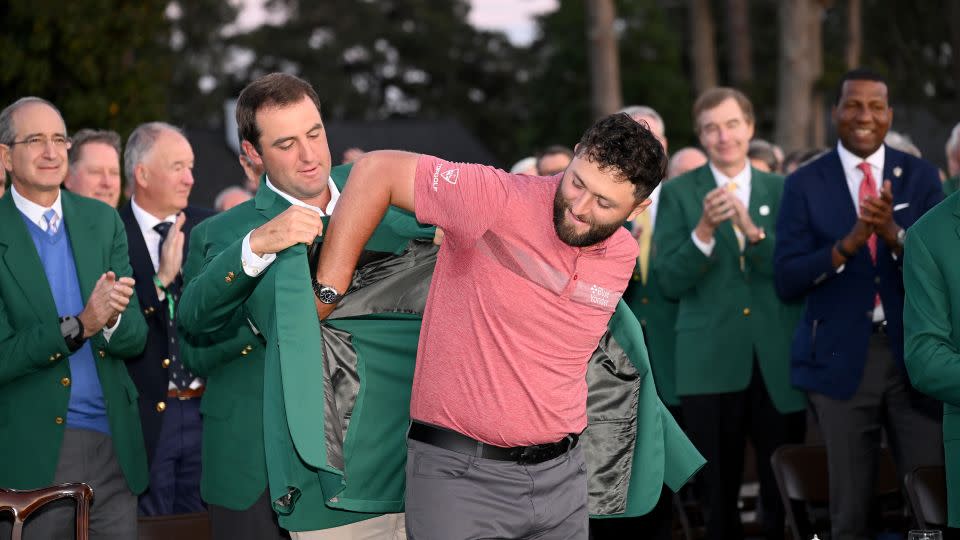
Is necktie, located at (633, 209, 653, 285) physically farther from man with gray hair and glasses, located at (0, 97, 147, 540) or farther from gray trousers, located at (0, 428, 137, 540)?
gray trousers, located at (0, 428, 137, 540)

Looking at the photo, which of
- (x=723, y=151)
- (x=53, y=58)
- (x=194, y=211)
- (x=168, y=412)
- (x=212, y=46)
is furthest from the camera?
(x=212, y=46)

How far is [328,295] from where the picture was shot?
3865mm

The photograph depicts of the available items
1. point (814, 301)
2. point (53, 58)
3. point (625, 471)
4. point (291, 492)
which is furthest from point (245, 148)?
point (53, 58)

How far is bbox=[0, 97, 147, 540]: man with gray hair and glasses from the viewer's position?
205 inches

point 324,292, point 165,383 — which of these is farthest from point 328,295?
point 165,383

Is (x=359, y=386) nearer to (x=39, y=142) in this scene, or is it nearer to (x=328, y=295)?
(x=328, y=295)

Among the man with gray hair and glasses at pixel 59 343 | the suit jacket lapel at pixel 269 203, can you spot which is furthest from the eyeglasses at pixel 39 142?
the suit jacket lapel at pixel 269 203

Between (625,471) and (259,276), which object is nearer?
(259,276)

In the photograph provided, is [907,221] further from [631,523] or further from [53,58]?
[53,58]

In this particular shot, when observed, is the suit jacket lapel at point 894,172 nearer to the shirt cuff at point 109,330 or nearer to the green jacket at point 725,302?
the green jacket at point 725,302

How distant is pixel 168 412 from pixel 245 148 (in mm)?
2052

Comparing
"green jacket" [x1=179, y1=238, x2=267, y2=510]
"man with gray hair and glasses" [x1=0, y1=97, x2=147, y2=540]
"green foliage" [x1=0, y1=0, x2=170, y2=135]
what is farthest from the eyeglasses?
"green foliage" [x1=0, y1=0, x2=170, y2=135]

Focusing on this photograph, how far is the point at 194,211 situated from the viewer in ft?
21.6

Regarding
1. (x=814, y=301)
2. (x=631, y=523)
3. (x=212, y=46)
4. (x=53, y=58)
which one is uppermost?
(x=212, y=46)
